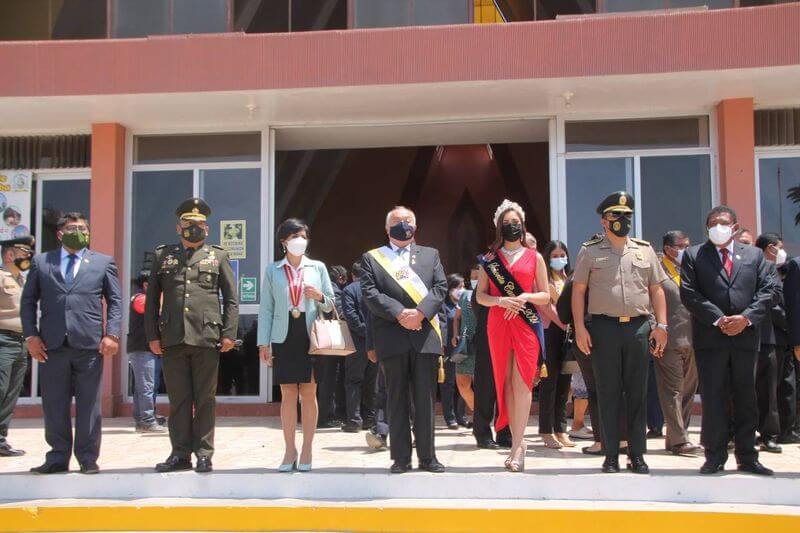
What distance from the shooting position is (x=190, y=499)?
565 cm

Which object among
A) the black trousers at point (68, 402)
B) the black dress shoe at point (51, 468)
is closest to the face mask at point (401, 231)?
the black trousers at point (68, 402)

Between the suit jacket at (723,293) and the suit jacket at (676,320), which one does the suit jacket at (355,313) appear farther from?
the suit jacket at (723,293)

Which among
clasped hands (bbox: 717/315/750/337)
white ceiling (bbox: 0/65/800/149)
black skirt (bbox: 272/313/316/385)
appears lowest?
black skirt (bbox: 272/313/316/385)

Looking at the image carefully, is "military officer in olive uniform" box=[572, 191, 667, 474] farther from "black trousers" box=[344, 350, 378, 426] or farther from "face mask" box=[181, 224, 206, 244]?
"black trousers" box=[344, 350, 378, 426]

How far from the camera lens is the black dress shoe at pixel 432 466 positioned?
5.73 meters

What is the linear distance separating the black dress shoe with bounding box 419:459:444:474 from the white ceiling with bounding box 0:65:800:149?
464 centimetres

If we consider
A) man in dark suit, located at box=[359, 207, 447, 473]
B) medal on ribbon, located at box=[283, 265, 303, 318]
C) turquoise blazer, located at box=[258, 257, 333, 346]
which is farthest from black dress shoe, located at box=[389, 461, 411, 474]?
medal on ribbon, located at box=[283, 265, 303, 318]

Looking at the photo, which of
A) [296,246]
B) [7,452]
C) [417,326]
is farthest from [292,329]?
[7,452]

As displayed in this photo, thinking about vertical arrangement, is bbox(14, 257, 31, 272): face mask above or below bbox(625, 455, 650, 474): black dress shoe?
above

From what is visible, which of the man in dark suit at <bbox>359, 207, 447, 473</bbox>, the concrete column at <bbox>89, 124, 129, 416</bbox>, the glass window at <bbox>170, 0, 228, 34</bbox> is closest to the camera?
the man in dark suit at <bbox>359, 207, 447, 473</bbox>

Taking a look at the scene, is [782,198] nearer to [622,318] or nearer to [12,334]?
[622,318]

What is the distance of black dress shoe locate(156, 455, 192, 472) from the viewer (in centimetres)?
590

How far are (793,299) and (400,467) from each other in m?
3.08

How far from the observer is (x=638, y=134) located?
32.8 feet
